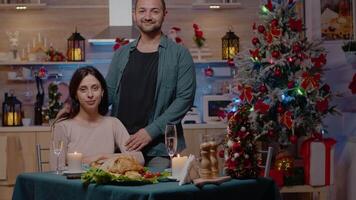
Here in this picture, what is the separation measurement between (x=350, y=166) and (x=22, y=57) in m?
3.66

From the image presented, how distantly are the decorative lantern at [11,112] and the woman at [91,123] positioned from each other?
3474mm

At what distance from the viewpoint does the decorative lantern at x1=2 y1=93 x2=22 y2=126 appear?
6965 millimetres

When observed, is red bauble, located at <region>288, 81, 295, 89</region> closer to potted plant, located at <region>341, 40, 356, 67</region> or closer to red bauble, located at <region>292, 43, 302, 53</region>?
red bauble, located at <region>292, 43, 302, 53</region>

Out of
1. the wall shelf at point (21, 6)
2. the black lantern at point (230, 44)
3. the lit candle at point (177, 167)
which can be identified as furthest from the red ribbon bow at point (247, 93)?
the wall shelf at point (21, 6)

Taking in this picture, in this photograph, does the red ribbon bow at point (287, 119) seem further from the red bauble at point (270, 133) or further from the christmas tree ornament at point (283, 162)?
the christmas tree ornament at point (283, 162)

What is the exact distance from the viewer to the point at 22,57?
284 inches

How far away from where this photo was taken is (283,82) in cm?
526

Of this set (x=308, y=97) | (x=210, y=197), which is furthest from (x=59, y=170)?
(x=308, y=97)

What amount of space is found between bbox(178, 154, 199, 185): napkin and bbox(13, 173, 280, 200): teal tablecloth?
0.03m

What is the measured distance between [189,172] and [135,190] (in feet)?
0.95

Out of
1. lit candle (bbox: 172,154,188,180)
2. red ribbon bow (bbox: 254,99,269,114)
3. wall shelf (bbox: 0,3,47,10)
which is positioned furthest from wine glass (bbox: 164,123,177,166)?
wall shelf (bbox: 0,3,47,10)

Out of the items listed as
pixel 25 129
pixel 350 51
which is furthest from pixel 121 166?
pixel 25 129

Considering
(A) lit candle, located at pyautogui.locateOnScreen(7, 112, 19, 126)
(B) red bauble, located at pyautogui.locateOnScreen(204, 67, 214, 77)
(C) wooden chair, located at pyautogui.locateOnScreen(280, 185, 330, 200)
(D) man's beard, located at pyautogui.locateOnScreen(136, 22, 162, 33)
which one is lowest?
(C) wooden chair, located at pyautogui.locateOnScreen(280, 185, 330, 200)

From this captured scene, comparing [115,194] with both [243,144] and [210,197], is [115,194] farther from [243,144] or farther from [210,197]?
[243,144]
